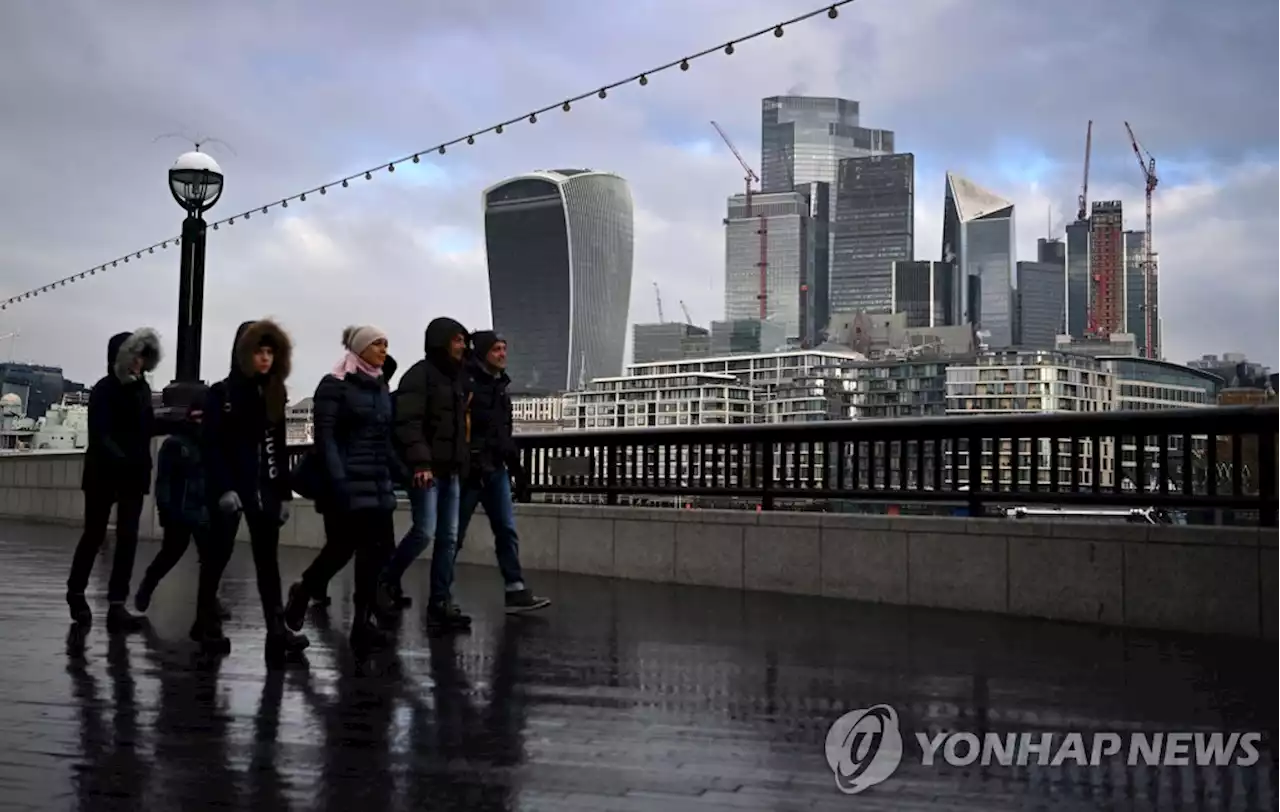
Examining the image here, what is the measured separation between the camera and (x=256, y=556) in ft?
22.2

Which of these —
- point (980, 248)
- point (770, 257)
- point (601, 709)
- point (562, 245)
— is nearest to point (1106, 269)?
point (980, 248)

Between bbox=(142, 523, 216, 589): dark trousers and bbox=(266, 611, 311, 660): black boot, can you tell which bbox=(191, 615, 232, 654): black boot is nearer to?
bbox=(266, 611, 311, 660): black boot

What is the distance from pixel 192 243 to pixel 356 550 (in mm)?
8742

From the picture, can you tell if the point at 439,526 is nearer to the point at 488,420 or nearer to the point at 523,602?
the point at 488,420

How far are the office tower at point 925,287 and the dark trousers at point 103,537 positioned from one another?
37.0 m

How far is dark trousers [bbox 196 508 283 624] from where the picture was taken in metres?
6.68

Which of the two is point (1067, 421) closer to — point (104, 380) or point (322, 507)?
point (322, 507)

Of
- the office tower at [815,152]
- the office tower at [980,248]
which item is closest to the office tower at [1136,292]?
the office tower at [980,248]

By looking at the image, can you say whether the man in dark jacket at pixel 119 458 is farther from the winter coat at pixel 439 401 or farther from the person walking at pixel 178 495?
the winter coat at pixel 439 401

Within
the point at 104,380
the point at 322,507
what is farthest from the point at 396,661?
the point at 104,380

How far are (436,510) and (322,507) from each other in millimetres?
1497

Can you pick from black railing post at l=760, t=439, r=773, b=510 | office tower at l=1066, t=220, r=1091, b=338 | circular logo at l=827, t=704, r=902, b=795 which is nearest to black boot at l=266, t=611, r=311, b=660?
circular logo at l=827, t=704, r=902, b=795

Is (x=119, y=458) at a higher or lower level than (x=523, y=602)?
higher

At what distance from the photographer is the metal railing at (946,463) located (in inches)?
313
